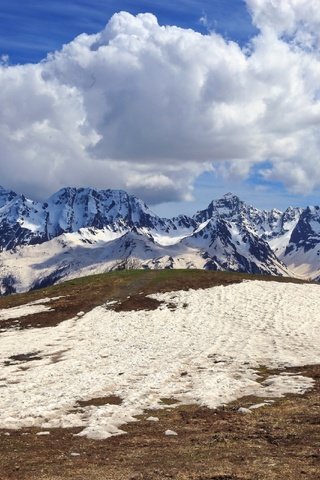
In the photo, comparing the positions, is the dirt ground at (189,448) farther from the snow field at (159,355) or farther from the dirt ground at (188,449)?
the snow field at (159,355)

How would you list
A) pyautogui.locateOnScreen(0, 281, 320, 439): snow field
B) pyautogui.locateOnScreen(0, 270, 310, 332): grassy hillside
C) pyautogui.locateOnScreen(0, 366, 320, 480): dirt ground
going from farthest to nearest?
pyautogui.locateOnScreen(0, 270, 310, 332): grassy hillside
pyautogui.locateOnScreen(0, 281, 320, 439): snow field
pyautogui.locateOnScreen(0, 366, 320, 480): dirt ground

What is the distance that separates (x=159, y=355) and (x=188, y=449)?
21.8 m

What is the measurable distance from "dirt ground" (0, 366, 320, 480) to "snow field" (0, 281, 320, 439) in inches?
54.9

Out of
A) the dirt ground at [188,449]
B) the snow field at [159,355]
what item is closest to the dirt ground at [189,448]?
the dirt ground at [188,449]

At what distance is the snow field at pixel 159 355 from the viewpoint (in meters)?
24.8

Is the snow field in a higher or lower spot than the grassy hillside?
lower

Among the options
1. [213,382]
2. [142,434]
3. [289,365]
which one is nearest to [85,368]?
[213,382]

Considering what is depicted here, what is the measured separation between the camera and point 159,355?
129 feet

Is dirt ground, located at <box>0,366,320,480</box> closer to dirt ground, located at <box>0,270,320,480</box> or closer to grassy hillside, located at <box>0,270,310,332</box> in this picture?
dirt ground, located at <box>0,270,320,480</box>

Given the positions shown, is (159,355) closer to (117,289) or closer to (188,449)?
(188,449)

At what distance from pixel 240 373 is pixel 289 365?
4.44 metres

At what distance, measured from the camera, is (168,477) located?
14516mm

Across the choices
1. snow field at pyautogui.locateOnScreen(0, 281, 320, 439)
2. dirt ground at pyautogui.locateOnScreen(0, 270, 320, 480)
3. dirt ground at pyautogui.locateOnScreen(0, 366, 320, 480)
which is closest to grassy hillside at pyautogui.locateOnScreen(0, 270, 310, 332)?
snow field at pyautogui.locateOnScreen(0, 281, 320, 439)

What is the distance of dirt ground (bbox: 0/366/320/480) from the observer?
14.9m
